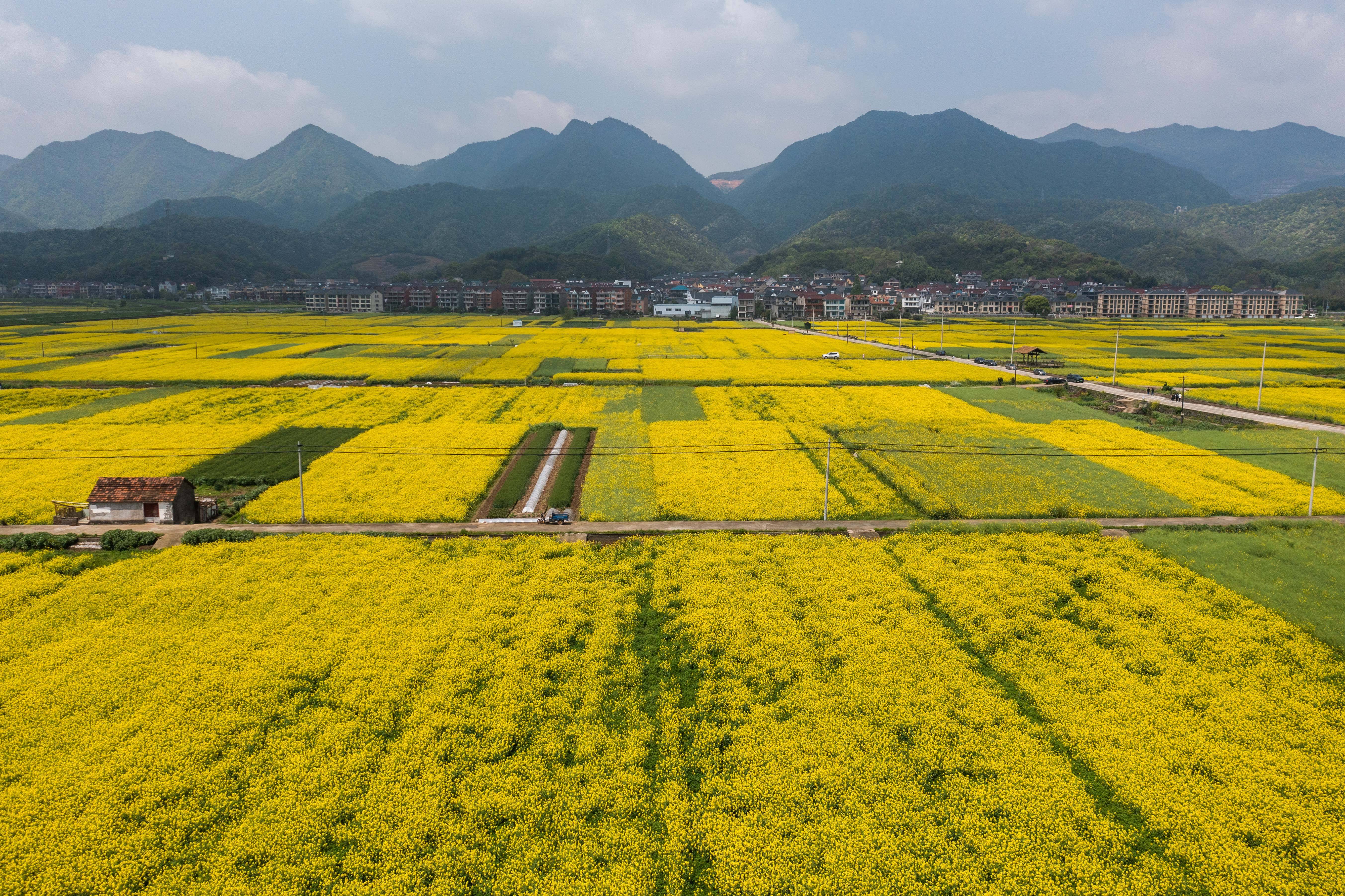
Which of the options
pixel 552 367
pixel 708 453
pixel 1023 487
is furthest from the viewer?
pixel 552 367

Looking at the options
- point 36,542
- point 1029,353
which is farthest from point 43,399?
point 1029,353

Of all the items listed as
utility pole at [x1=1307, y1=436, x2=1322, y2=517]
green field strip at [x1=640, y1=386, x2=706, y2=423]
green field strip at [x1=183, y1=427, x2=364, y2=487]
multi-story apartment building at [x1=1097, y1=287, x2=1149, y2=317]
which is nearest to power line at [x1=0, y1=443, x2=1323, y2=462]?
green field strip at [x1=183, y1=427, x2=364, y2=487]

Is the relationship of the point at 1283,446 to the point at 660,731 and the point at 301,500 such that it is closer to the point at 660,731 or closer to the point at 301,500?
the point at 660,731

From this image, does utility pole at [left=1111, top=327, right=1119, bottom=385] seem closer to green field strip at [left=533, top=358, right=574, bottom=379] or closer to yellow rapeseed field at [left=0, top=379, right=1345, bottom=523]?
yellow rapeseed field at [left=0, top=379, right=1345, bottom=523]

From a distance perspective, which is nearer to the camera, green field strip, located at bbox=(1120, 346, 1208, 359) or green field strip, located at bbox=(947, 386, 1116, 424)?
green field strip, located at bbox=(947, 386, 1116, 424)

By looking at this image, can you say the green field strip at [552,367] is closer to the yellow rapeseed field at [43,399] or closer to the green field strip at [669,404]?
the green field strip at [669,404]

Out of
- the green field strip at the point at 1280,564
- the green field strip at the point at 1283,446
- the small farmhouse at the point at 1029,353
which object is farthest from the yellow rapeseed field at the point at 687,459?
the small farmhouse at the point at 1029,353

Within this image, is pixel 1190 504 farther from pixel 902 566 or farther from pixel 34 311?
pixel 34 311
